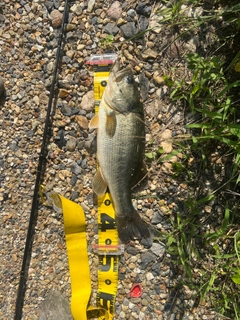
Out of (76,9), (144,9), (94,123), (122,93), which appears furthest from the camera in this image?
(76,9)

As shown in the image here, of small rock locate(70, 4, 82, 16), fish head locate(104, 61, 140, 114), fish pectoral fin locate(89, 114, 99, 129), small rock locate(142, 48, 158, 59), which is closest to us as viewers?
fish head locate(104, 61, 140, 114)

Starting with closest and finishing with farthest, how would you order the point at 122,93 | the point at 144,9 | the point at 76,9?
the point at 122,93 → the point at 144,9 → the point at 76,9

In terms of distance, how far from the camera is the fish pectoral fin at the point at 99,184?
Answer: 2.72m

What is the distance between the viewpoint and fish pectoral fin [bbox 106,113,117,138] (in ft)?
8.02

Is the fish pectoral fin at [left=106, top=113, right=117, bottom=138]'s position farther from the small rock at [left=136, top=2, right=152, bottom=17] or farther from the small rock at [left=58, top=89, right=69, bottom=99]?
the small rock at [left=136, top=2, right=152, bottom=17]

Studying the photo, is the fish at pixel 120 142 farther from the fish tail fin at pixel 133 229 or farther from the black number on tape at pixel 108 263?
the black number on tape at pixel 108 263

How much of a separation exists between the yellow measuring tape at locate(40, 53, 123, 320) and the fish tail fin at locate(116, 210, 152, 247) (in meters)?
0.06

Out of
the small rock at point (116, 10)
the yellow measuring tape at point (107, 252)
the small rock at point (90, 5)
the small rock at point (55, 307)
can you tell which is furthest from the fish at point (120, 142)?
the small rock at point (55, 307)

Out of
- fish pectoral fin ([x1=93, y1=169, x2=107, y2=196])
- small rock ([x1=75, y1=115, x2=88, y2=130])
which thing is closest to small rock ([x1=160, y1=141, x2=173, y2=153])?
fish pectoral fin ([x1=93, y1=169, x2=107, y2=196])

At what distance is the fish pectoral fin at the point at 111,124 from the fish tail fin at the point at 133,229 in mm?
729

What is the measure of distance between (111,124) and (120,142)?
0.15 m

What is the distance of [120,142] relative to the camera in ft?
8.14

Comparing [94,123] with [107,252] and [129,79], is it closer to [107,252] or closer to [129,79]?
[129,79]

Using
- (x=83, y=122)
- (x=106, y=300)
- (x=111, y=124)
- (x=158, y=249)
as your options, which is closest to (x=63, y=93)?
(x=83, y=122)
